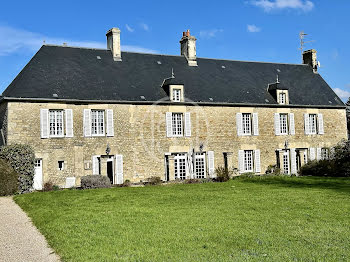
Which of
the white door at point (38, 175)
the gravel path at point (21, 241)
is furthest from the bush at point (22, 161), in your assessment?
the gravel path at point (21, 241)

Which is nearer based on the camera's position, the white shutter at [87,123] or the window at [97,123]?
the white shutter at [87,123]

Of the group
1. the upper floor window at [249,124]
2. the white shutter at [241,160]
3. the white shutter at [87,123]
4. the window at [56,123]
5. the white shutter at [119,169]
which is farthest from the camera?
the upper floor window at [249,124]

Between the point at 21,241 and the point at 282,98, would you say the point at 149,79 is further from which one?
the point at 21,241

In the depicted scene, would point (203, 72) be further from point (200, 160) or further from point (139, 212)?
point (139, 212)

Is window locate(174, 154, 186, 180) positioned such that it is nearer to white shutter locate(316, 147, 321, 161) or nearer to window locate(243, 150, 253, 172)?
window locate(243, 150, 253, 172)

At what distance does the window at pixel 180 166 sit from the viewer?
70.8ft

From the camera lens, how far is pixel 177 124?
21.7 meters

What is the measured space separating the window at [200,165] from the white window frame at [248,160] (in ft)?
8.57

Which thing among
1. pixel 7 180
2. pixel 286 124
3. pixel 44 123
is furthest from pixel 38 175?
pixel 286 124

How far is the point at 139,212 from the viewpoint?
10.4 m

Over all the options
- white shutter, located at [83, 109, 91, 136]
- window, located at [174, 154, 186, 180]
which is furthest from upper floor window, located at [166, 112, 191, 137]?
white shutter, located at [83, 109, 91, 136]

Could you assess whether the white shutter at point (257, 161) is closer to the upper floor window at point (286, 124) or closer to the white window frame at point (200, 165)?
the upper floor window at point (286, 124)

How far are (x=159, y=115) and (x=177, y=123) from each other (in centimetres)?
117

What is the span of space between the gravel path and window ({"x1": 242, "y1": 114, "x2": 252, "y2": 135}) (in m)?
14.8
